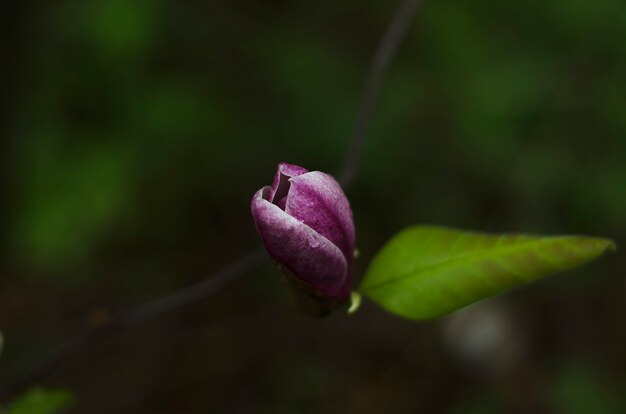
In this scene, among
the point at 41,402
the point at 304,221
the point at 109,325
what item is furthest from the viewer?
the point at 109,325

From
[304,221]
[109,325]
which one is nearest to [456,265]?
[304,221]

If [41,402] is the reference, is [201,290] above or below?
above

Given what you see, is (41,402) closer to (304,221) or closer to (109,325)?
(109,325)

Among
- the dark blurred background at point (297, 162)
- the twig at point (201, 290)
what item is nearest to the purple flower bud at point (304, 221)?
the twig at point (201, 290)

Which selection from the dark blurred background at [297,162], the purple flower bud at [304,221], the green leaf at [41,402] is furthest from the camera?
the dark blurred background at [297,162]

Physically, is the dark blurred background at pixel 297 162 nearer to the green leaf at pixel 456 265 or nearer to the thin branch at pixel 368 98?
the thin branch at pixel 368 98

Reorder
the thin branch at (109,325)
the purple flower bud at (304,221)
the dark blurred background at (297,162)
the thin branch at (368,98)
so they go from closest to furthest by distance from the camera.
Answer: the purple flower bud at (304,221), the thin branch at (109,325), the thin branch at (368,98), the dark blurred background at (297,162)

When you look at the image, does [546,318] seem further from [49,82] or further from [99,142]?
[49,82]
